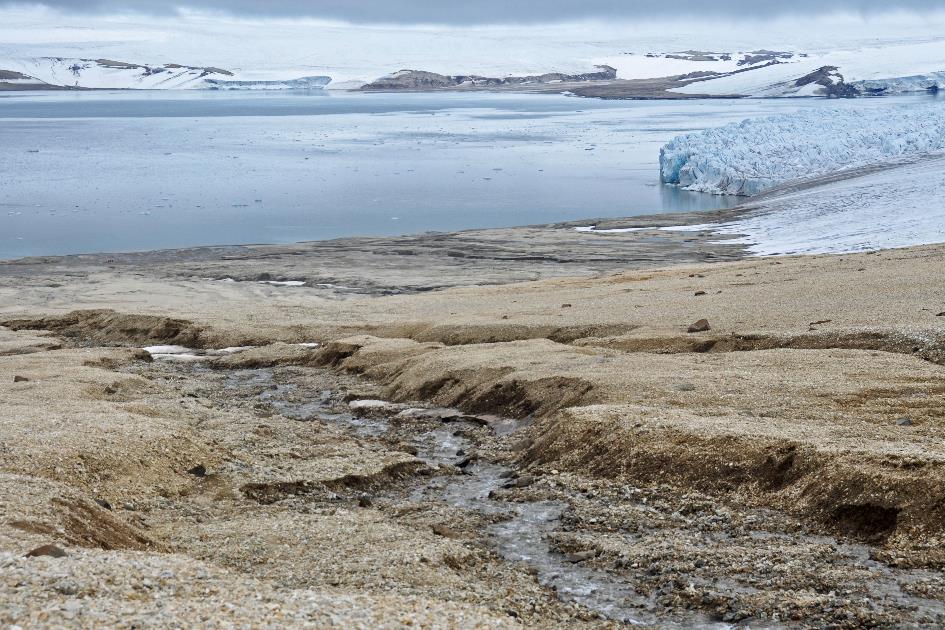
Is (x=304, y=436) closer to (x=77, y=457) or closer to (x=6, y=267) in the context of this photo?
(x=77, y=457)

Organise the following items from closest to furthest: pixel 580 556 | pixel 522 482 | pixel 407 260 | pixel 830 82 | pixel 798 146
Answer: pixel 580 556 → pixel 522 482 → pixel 407 260 → pixel 798 146 → pixel 830 82

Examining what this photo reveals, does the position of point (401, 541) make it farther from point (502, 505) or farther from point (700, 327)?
point (700, 327)

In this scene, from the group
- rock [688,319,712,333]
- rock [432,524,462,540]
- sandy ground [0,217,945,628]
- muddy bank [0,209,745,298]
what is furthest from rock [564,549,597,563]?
muddy bank [0,209,745,298]

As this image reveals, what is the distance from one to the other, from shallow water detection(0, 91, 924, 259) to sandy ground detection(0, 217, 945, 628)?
2677cm

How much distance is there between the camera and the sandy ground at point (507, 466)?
28.5 ft

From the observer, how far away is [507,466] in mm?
14117

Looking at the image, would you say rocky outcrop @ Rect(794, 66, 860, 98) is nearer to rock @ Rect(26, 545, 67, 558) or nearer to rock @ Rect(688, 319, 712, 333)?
rock @ Rect(688, 319, 712, 333)

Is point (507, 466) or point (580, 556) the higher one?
point (580, 556)

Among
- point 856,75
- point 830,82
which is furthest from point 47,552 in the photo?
point 830,82

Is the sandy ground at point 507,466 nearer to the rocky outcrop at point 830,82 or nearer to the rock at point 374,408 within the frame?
the rock at point 374,408

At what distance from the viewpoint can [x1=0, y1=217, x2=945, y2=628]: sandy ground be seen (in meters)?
8.67

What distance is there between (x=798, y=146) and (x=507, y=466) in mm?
51063

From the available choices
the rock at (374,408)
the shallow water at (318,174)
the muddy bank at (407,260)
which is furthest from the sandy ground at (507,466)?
the shallow water at (318,174)

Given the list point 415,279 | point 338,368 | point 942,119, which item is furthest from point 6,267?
point 942,119
